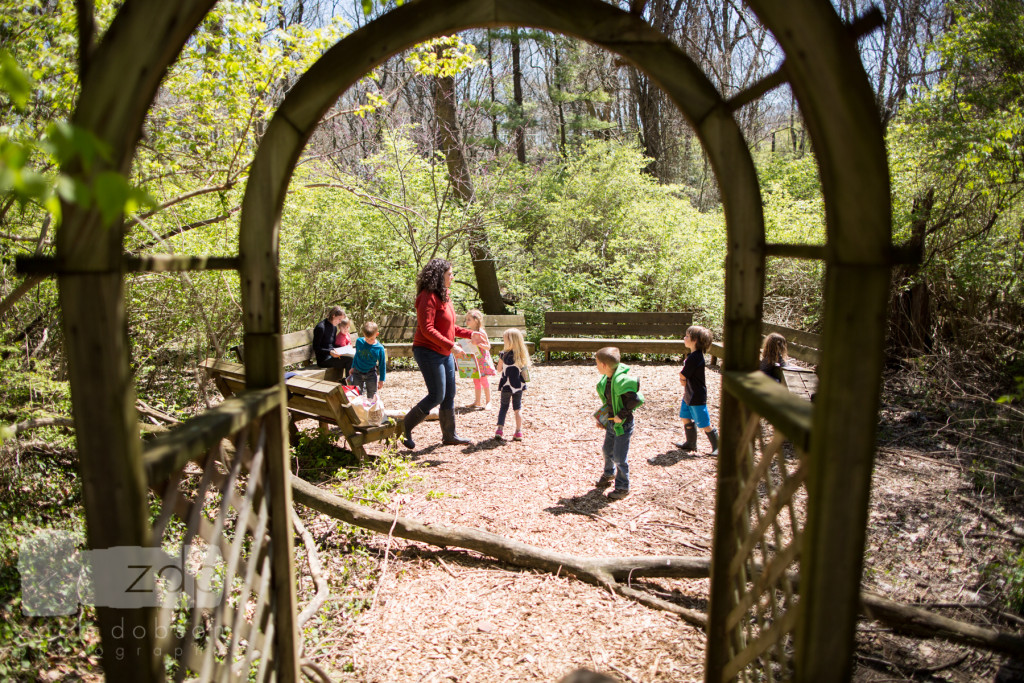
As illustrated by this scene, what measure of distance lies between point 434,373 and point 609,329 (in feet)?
22.3

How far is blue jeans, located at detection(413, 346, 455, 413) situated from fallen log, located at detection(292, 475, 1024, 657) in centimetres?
179

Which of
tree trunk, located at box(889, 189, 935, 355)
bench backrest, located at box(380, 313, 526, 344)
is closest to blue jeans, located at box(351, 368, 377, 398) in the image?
bench backrest, located at box(380, 313, 526, 344)

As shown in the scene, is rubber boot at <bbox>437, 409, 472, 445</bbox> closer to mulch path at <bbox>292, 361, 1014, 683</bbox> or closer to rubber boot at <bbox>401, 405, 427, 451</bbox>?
mulch path at <bbox>292, 361, 1014, 683</bbox>

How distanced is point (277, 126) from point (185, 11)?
2.02ft

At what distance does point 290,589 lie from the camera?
251 centimetres

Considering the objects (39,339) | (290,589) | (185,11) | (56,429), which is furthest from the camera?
(39,339)

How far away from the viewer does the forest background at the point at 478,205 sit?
5.09 meters

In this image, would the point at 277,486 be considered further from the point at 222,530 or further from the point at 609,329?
the point at 609,329

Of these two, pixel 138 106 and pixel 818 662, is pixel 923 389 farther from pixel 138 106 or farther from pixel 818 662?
pixel 138 106

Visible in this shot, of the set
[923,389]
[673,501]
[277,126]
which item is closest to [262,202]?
[277,126]

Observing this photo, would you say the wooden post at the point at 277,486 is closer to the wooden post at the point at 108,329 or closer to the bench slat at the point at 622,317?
the wooden post at the point at 108,329

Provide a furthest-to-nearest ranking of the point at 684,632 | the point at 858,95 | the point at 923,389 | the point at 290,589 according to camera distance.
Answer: the point at 923,389 → the point at 684,632 → the point at 290,589 → the point at 858,95

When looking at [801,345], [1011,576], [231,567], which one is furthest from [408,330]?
[231,567]

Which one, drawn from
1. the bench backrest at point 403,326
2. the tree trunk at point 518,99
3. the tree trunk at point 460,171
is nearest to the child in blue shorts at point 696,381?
the bench backrest at point 403,326
